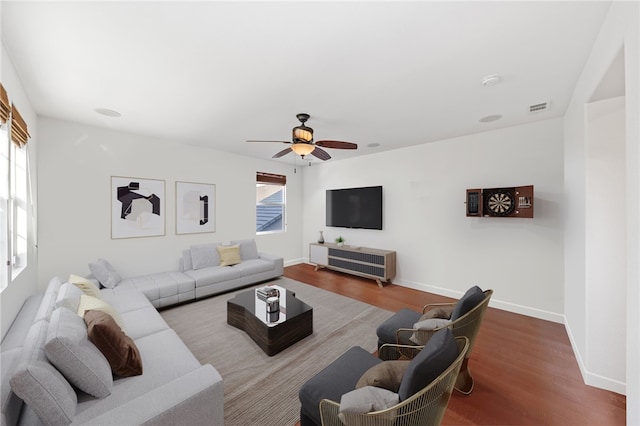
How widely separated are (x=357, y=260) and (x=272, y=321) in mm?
2731

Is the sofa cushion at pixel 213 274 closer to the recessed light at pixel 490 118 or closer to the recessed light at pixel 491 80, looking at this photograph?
the recessed light at pixel 491 80

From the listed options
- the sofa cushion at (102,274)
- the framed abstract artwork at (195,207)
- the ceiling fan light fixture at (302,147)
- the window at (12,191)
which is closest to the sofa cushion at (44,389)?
the window at (12,191)

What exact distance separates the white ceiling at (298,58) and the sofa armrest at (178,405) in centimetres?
216

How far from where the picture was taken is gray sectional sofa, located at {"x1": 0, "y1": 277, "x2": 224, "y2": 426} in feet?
3.63

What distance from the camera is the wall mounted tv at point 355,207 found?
4970 mm

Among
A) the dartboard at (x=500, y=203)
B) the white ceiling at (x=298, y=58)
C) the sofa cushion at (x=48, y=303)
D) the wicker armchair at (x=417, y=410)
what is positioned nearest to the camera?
the wicker armchair at (x=417, y=410)

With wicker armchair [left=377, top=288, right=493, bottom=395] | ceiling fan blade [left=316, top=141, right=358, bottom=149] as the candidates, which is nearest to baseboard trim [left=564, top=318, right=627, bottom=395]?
wicker armchair [left=377, top=288, right=493, bottom=395]

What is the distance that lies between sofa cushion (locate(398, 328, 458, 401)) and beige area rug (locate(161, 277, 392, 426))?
3.60 ft

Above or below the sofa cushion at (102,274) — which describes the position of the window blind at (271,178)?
above

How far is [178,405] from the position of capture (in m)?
1.25

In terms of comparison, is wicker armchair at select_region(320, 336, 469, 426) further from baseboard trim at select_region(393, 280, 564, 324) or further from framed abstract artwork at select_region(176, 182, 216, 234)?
framed abstract artwork at select_region(176, 182, 216, 234)

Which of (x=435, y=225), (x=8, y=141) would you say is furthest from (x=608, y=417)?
(x=8, y=141)

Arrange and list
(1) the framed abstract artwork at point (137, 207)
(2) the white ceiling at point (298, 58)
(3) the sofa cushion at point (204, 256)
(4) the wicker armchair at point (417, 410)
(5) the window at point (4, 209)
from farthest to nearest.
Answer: (3) the sofa cushion at point (204, 256) < (1) the framed abstract artwork at point (137, 207) < (5) the window at point (4, 209) < (2) the white ceiling at point (298, 58) < (4) the wicker armchair at point (417, 410)

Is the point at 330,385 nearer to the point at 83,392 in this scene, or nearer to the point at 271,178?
the point at 83,392
